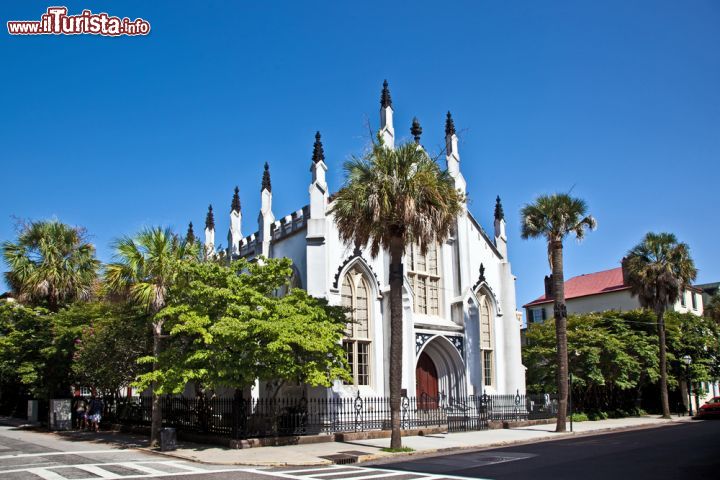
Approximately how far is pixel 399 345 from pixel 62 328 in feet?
54.8

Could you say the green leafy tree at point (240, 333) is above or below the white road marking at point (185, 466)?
above

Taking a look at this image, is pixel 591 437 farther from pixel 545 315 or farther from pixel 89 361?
pixel 545 315

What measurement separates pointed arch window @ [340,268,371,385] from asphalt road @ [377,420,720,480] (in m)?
8.14

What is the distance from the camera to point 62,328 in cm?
2903

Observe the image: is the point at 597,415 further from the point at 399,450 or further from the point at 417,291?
the point at 399,450

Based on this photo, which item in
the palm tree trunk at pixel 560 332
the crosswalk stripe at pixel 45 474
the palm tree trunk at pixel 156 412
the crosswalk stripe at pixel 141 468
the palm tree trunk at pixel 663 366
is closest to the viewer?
the crosswalk stripe at pixel 45 474

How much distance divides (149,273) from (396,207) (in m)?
8.70

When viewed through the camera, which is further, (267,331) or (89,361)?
(89,361)

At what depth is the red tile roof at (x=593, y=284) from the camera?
56812 mm

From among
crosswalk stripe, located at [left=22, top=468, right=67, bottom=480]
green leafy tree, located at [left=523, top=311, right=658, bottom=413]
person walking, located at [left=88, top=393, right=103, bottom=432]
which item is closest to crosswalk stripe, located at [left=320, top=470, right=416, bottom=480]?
crosswalk stripe, located at [left=22, top=468, right=67, bottom=480]

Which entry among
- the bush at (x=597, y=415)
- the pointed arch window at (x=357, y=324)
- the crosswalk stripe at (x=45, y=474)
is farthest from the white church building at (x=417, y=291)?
the crosswalk stripe at (x=45, y=474)

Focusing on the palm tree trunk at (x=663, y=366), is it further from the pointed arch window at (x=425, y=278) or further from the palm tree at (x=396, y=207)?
the palm tree at (x=396, y=207)

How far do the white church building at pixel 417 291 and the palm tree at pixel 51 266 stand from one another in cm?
752

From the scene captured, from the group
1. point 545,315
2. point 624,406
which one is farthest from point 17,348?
point 545,315
